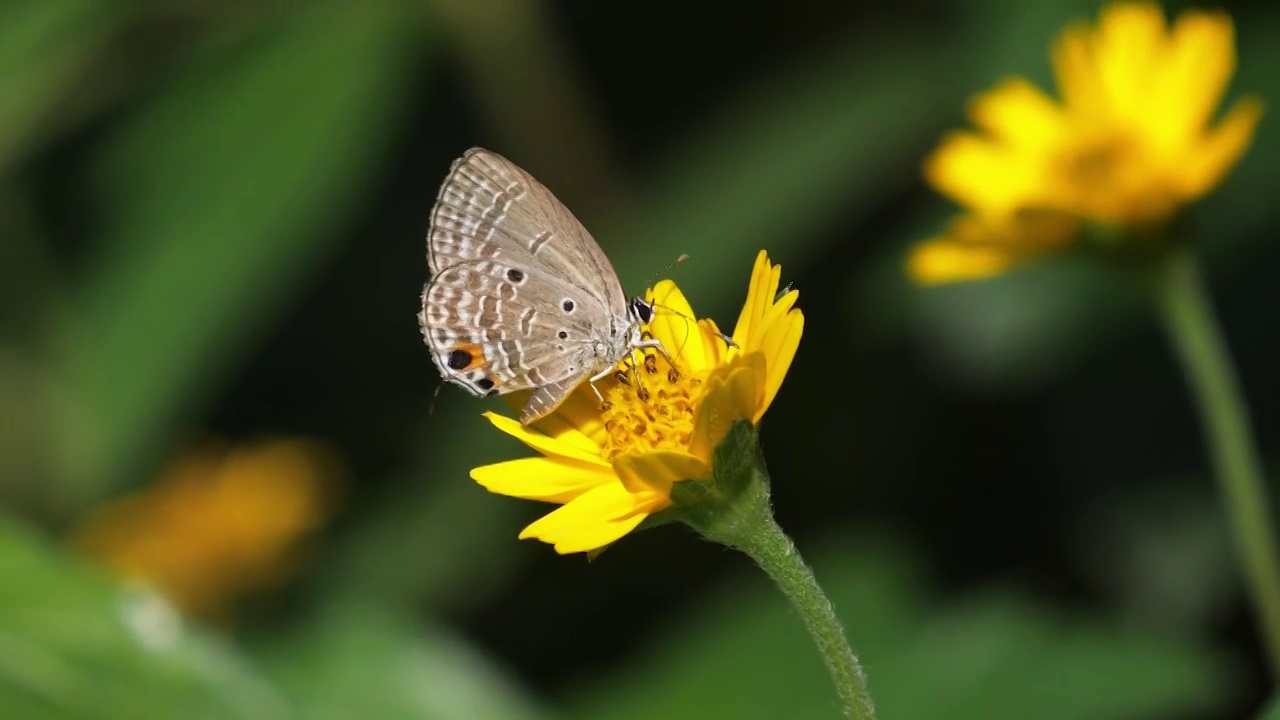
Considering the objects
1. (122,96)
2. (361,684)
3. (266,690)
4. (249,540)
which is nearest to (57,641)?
(266,690)

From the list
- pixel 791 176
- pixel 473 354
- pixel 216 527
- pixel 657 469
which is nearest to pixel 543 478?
pixel 657 469

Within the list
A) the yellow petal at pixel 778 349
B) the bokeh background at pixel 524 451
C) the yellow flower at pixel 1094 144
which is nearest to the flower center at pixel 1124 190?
the yellow flower at pixel 1094 144

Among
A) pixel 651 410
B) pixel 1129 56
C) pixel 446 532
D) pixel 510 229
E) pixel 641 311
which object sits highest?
pixel 1129 56

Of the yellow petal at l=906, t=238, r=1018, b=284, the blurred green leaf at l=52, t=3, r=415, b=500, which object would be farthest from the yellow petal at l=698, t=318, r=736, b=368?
the blurred green leaf at l=52, t=3, r=415, b=500

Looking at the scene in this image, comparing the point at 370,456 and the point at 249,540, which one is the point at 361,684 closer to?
the point at 249,540

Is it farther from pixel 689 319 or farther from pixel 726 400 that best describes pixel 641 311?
pixel 726 400

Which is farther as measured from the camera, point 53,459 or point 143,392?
point 53,459
